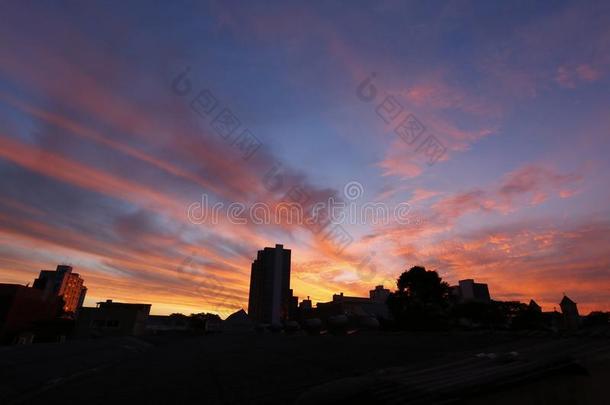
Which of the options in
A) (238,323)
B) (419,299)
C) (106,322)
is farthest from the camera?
(238,323)

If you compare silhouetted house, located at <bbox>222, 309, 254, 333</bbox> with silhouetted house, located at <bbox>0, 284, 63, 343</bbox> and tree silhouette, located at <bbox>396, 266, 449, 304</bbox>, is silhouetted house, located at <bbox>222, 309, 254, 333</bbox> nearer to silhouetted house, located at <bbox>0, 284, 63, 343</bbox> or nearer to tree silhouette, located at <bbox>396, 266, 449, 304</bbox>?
silhouetted house, located at <bbox>0, 284, 63, 343</bbox>

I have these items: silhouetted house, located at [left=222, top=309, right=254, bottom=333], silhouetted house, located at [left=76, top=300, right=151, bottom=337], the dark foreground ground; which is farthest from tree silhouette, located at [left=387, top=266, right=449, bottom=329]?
silhouetted house, located at [left=222, top=309, right=254, bottom=333]

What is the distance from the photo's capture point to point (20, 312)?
65.9 metres

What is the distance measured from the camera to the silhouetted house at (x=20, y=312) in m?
61.9

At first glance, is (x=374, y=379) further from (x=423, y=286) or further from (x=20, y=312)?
(x=20, y=312)

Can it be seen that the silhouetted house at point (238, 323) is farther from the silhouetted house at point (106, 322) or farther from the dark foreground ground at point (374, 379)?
→ the dark foreground ground at point (374, 379)

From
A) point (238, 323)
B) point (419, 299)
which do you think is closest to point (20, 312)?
point (419, 299)

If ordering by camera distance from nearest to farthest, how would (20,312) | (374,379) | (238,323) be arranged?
(374,379) → (20,312) → (238,323)

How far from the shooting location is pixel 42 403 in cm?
1234

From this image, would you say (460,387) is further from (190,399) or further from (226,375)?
(226,375)

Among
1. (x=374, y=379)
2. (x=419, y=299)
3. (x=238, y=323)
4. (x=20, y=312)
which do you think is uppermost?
(x=419, y=299)

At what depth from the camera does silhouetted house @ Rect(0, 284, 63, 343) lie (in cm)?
6191

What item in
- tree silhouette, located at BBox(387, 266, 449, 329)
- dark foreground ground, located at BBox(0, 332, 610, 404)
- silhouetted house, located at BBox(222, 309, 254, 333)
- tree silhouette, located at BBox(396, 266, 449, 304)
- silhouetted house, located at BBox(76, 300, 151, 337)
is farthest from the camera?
silhouetted house, located at BBox(222, 309, 254, 333)

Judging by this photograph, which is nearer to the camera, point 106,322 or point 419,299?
point 419,299
